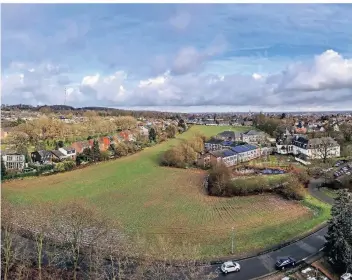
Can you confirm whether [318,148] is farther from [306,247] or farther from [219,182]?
[306,247]

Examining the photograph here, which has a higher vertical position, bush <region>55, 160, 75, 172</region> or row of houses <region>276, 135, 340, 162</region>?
row of houses <region>276, 135, 340, 162</region>

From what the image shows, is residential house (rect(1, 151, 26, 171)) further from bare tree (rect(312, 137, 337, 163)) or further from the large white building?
bare tree (rect(312, 137, 337, 163))

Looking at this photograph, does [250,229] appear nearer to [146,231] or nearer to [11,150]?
[146,231]

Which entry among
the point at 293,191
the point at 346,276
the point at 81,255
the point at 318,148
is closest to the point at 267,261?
the point at 346,276

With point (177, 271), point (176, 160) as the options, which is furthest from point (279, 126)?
point (177, 271)

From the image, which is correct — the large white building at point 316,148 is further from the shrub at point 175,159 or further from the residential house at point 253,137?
the shrub at point 175,159

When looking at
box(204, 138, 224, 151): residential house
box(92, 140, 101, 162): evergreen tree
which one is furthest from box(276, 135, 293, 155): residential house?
box(92, 140, 101, 162): evergreen tree
